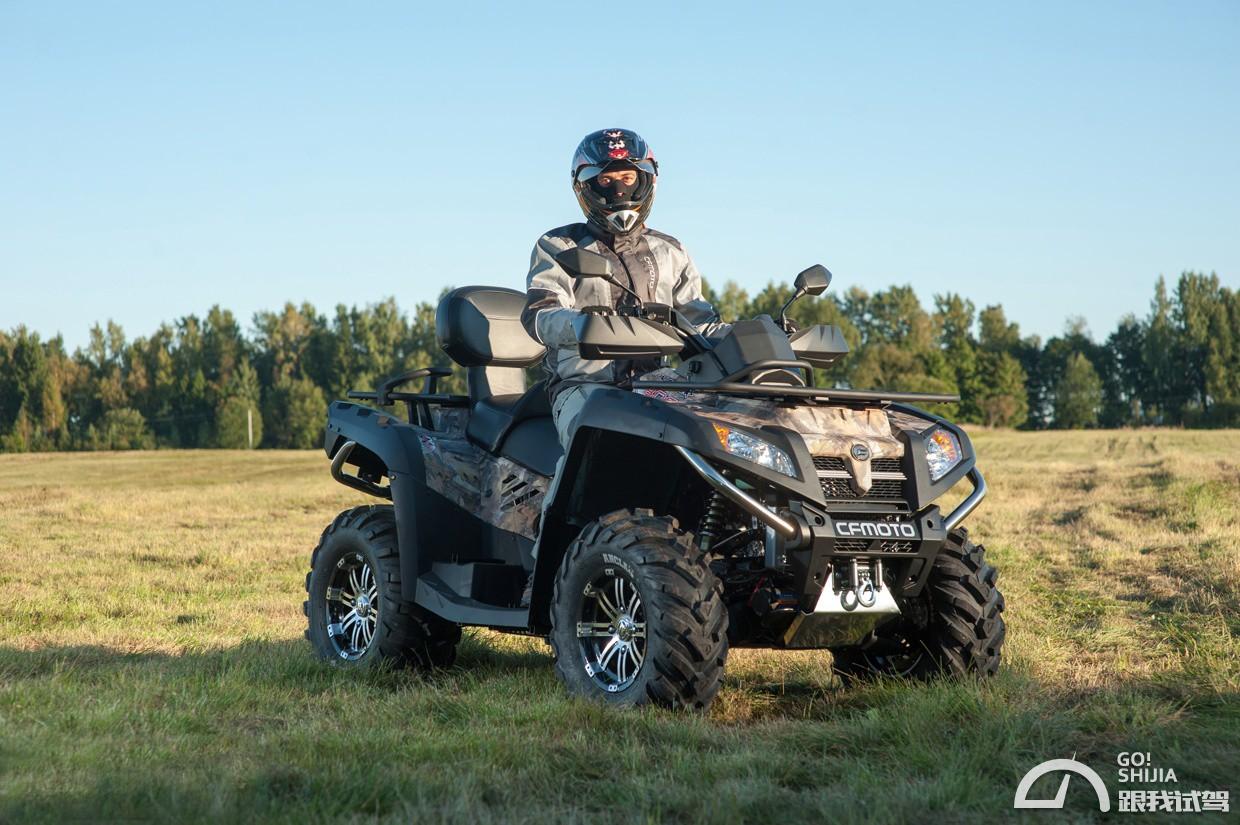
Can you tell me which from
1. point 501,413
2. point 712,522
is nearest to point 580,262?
point 712,522

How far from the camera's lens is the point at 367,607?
7574 mm

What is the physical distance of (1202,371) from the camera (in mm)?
107688

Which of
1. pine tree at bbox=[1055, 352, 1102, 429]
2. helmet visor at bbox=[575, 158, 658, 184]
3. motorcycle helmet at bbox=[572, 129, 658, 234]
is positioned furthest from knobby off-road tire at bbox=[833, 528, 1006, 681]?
pine tree at bbox=[1055, 352, 1102, 429]

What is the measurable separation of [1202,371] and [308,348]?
70.2 metres

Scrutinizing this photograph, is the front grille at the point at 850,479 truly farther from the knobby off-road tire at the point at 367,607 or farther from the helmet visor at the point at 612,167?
the knobby off-road tire at the point at 367,607

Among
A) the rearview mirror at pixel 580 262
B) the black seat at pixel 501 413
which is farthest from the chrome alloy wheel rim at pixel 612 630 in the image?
the black seat at pixel 501 413

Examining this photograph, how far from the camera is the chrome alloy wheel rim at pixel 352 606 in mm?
7559

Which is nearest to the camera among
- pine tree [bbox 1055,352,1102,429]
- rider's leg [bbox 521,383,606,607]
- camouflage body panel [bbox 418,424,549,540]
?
rider's leg [bbox 521,383,606,607]

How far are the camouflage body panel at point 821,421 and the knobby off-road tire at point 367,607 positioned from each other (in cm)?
215

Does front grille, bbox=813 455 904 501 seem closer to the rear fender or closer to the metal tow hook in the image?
the metal tow hook

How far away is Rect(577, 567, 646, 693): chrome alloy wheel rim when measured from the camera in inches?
223

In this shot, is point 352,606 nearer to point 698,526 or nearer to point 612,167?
point 698,526

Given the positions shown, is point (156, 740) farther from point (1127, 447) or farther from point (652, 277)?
point (1127, 447)

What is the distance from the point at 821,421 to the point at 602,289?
1.49 metres
